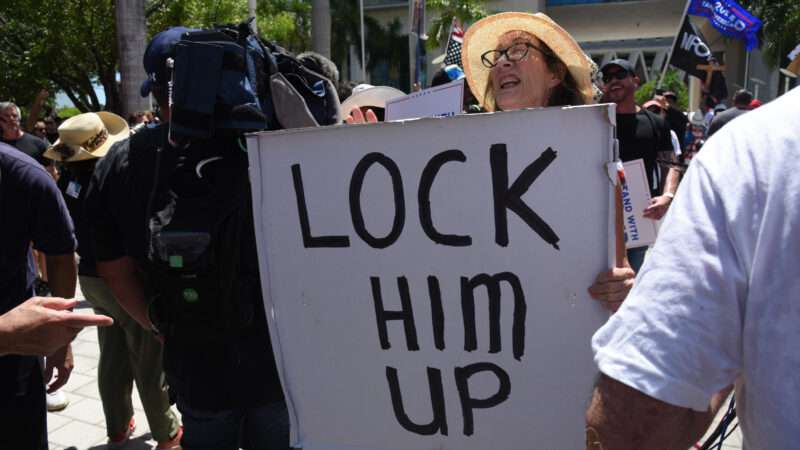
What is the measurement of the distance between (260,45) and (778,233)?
155 cm

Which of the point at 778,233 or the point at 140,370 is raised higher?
the point at 778,233

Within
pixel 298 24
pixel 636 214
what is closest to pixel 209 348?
pixel 636 214

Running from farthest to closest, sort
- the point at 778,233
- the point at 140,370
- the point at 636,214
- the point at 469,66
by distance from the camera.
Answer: the point at 636,214 < the point at 140,370 < the point at 469,66 < the point at 778,233

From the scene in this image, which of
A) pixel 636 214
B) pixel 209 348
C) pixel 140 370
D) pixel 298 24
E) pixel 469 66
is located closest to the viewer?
pixel 209 348

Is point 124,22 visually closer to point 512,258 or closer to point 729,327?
point 512,258

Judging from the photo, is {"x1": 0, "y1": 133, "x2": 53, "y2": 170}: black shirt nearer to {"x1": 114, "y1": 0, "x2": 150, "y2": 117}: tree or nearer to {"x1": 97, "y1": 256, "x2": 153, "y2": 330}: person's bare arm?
{"x1": 114, "y1": 0, "x2": 150, "y2": 117}: tree

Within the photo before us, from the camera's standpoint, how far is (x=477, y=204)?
4.79 feet

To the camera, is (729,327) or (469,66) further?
(469,66)

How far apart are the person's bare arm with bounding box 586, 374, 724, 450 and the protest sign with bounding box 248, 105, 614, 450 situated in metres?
0.48

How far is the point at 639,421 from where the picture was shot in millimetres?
887

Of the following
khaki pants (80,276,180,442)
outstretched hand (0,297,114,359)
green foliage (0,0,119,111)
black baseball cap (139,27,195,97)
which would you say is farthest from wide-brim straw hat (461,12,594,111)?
green foliage (0,0,119,111)

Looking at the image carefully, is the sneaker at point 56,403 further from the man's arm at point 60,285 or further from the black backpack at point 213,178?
the black backpack at point 213,178

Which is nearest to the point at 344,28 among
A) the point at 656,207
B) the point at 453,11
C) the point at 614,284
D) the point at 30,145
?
the point at 453,11

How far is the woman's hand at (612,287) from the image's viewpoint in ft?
4.46
